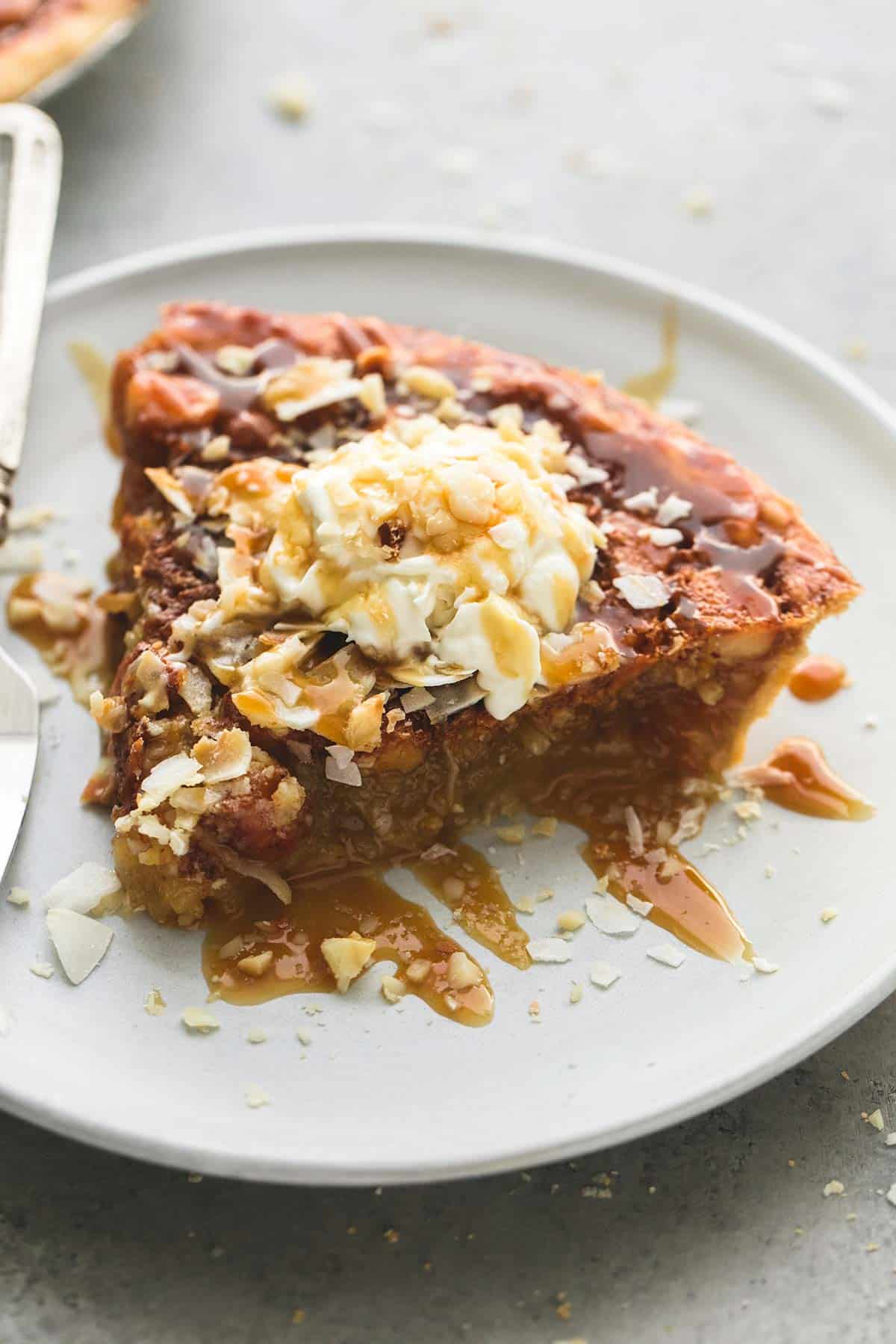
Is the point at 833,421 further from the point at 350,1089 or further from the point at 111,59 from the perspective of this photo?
the point at 111,59

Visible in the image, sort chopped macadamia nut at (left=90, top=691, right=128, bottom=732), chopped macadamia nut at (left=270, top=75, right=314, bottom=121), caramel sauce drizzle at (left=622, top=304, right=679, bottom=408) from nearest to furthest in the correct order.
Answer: chopped macadamia nut at (left=90, top=691, right=128, bottom=732) < caramel sauce drizzle at (left=622, top=304, right=679, bottom=408) < chopped macadamia nut at (left=270, top=75, right=314, bottom=121)

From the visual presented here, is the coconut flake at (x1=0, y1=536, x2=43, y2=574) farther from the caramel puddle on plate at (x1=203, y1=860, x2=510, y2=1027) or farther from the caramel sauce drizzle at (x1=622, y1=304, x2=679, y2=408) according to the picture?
the caramel sauce drizzle at (x1=622, y1=304, x2=679, y2=408)

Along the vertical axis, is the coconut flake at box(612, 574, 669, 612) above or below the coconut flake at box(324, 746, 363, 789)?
above

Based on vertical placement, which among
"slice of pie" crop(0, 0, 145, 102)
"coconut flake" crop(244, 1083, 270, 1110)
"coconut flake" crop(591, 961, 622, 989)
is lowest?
"coconut flake" crop(244, 1083, 270, 1110)

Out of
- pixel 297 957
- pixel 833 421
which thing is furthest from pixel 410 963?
pixel 833 421

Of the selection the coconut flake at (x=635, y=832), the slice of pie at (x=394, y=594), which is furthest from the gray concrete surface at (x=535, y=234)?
the slice of pie at (x=394, y=594)

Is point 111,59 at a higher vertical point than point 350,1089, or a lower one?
higher

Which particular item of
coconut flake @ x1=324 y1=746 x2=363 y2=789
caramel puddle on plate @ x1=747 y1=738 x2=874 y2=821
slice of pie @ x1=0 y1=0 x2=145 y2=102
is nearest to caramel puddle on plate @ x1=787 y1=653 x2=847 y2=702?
caramel puddle on plate @ x1=747 y1=738 x2=874 y2=821
